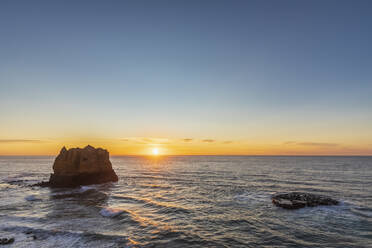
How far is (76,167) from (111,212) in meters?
23.5

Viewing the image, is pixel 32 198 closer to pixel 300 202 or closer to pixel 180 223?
pixel 180 223

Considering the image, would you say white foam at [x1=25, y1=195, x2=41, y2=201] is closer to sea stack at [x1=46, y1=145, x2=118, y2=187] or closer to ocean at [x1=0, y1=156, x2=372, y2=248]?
ocean at [x1=0, y1=156, x2=372, y2=248]

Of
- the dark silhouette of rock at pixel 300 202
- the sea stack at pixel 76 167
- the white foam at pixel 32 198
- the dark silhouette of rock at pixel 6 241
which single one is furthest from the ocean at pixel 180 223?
the sea stack at pixel 76 167

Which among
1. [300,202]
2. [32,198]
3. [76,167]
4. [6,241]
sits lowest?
[32,198]

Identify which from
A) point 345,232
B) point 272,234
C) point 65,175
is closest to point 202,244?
point 272,234

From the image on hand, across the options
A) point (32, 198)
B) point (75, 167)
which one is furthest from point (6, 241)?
point (75, 167)

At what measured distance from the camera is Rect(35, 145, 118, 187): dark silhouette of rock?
1647 inches

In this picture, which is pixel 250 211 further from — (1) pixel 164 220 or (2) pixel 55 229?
(2) pixel 55 229

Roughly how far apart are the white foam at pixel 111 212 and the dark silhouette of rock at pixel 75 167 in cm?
2087

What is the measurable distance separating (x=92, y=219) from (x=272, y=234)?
1687 centimetres

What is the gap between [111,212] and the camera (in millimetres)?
23953

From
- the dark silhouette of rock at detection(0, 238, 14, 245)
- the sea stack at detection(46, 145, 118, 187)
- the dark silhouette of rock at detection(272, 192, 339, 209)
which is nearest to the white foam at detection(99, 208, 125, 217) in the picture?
the dark silhouette of rock at detection(0, 238, 14, 245)

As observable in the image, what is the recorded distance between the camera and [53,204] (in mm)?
27609

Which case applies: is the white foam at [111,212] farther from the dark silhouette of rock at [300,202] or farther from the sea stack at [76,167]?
the sea stack at [76,167]
